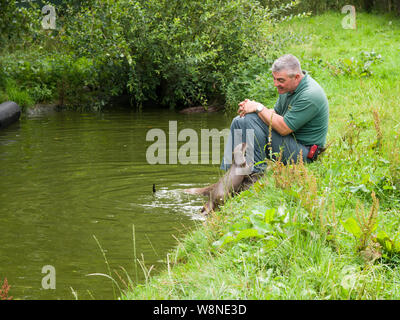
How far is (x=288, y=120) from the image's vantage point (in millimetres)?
5875

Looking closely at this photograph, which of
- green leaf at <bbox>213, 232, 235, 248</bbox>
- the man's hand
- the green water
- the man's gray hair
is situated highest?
the man's gray hair

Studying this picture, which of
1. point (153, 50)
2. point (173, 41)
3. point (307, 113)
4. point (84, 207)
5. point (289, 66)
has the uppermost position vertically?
point (173, 41)

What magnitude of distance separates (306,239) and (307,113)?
2.42 m

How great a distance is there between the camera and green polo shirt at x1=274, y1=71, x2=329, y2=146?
581 cm

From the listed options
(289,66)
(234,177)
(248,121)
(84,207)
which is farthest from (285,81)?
(84,207)

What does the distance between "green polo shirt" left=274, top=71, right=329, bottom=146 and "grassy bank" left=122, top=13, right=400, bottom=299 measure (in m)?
0.31

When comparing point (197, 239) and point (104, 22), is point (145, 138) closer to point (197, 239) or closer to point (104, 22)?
point (104, 22)

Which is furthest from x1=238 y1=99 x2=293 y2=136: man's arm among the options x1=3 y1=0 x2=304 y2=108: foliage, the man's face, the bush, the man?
the bush

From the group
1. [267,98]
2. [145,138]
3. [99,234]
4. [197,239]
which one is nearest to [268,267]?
[197,239]

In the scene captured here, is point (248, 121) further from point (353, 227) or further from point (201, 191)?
point (353, 227)

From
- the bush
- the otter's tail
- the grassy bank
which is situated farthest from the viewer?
the bush

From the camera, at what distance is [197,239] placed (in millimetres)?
4707

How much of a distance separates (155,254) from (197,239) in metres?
0.55

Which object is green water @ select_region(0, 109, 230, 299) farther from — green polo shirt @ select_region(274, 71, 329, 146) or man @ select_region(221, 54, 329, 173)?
green polo shirt @ select_region(274, 71, 329, 146)
